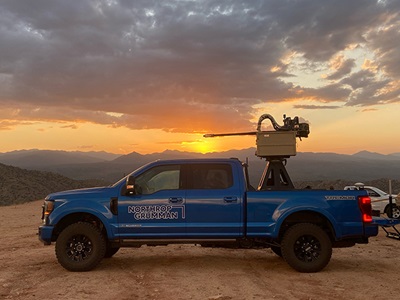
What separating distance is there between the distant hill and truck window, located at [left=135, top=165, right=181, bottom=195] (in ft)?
83.1

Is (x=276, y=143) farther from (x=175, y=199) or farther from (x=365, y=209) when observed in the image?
(x=175, y=199)

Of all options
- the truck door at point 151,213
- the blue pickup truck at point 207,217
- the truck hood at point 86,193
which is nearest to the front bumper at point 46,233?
the blue pickup truck at point 207,217

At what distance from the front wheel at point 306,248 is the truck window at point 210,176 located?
1.50 metres

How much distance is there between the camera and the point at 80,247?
878 centimetres

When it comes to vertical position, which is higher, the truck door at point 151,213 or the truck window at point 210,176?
the truck window at point 210,176

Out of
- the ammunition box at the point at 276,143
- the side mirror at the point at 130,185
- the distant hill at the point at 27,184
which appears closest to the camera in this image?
the side mirror at the point at 130,185

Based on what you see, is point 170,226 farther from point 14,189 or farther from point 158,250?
point 14,189

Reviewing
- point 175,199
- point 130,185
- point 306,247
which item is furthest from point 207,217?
point 306,247

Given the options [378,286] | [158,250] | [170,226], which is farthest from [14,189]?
[378,286]

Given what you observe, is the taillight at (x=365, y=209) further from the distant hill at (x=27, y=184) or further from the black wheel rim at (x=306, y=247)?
the distant hill at (x=27, y=184)

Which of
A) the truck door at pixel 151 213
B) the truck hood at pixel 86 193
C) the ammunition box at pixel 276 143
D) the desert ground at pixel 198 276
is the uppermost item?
the ammunition box at pixel 276 143

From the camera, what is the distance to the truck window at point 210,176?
346 inches

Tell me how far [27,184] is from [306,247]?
33.9 meters

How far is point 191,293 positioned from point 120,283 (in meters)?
1.39
